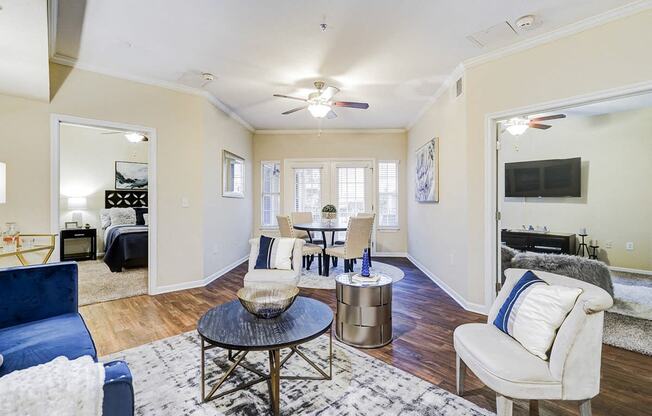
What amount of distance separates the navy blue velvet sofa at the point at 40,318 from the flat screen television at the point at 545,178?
6.58 metres

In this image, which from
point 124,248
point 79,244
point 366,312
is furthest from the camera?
point 79,244

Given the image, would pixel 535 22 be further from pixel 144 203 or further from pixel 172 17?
pixel 144 203

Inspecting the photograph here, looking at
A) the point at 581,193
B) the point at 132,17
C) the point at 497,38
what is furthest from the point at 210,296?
the point at 581,193

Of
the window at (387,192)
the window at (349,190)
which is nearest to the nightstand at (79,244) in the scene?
the window at (349,190)

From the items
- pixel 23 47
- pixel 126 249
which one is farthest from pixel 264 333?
pixel 126 249

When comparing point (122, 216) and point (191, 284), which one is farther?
point (122, 216)

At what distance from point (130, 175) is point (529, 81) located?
759cm

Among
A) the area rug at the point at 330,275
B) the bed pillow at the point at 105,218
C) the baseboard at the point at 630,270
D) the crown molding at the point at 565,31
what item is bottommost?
the area rug at the point at 330,275

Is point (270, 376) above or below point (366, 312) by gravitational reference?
below

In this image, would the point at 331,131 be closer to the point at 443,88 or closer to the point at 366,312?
the point at 443,88

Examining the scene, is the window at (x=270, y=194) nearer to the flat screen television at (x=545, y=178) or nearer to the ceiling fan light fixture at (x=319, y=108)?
the ceiling fan light fixture at (x=319, y=108)

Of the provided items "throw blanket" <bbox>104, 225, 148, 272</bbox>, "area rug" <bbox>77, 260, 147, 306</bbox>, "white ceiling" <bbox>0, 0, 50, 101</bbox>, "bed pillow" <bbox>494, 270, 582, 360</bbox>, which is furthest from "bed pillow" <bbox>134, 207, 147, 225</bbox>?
"bed pillow" <bbox>494, 270, 582, 360</bbox>

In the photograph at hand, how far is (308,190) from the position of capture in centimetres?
641

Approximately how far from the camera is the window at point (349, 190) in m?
6.34
